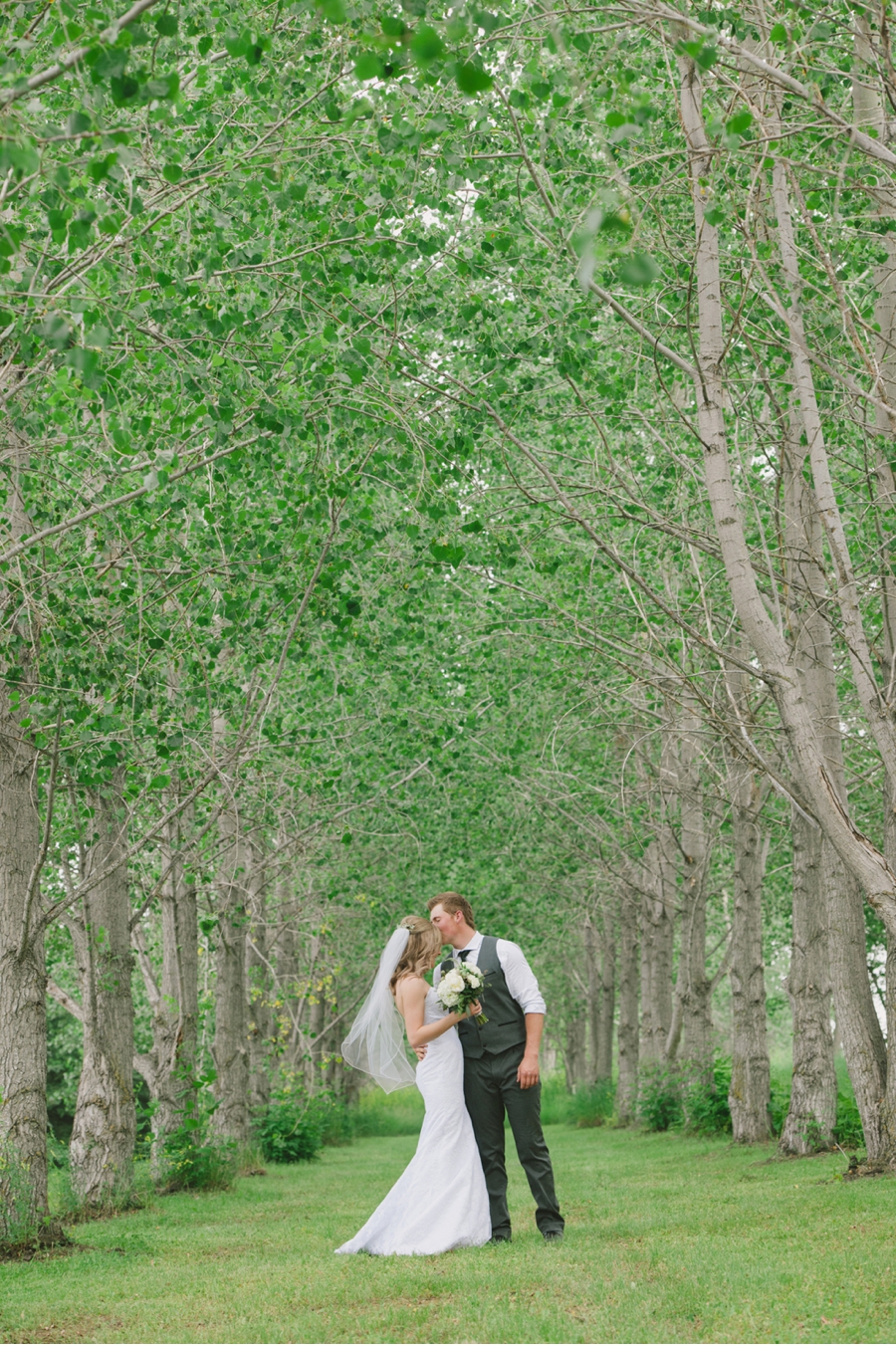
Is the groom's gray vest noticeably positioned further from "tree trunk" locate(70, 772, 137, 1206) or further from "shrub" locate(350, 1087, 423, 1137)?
"shrub" locate(350, 1087, 423, 1137)

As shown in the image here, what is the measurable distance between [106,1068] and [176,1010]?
2765 millimetres

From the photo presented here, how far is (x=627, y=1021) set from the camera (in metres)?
27.6

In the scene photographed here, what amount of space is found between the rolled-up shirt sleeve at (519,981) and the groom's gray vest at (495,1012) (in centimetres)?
4

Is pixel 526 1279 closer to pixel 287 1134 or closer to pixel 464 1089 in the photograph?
pixel 464 1089

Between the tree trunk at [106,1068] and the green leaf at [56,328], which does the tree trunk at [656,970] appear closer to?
the tree trunk at [106,1068]

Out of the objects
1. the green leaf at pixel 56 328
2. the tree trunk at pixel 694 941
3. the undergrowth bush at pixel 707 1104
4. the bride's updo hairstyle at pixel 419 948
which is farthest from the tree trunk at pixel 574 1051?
the green leaf at pixel 56 328

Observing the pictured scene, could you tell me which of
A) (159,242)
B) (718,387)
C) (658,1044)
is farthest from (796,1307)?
(658,1044)

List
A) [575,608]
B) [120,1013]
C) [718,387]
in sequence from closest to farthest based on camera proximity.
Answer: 1. [718,387]
2. [120,1013]
3. [575,608]

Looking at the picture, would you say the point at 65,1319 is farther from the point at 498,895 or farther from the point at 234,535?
the point at 498,895

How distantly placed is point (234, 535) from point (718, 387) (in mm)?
4605

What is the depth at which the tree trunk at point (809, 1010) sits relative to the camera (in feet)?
44.8

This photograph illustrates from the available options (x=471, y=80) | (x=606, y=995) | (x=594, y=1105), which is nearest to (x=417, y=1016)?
(x=471, y=80)

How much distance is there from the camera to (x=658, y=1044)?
24.0 meters

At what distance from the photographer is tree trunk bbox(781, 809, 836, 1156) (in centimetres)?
1366
